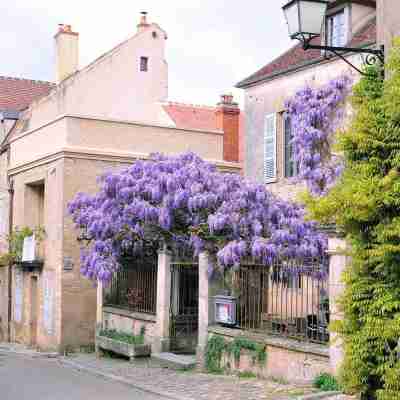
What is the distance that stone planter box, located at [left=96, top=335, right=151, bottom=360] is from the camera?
17.5 meters

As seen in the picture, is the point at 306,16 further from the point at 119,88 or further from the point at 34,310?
the point at 119,88

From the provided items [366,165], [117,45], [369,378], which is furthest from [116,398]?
[117,45]

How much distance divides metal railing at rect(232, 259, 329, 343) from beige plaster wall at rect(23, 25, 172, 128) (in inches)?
550

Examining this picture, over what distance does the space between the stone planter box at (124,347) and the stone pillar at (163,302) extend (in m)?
0.27

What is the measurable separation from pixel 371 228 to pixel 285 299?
4.54m

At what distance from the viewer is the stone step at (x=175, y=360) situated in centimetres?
1559

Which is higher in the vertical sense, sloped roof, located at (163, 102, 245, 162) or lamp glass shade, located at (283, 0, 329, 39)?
sloped roof, located at (163, 102, 245, 162)

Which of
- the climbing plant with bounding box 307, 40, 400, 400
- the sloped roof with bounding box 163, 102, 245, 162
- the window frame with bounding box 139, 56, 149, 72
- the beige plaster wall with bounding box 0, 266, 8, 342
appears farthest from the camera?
the sloped roof with bounding box 163, 102, 245, 162

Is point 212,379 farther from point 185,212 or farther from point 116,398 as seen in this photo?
point 185,212

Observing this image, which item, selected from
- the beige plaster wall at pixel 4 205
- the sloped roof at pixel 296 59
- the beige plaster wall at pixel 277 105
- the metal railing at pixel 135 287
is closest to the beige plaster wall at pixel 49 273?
the beige plaster wall at pixel 4 205

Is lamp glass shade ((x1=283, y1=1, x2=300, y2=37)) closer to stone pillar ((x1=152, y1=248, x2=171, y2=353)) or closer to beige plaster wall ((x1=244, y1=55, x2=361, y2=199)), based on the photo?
stone pillar ((x1=152, y1=248, x2=171, y2=353))

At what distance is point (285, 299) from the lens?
1367 centimetres

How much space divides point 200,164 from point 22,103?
52.6 feet

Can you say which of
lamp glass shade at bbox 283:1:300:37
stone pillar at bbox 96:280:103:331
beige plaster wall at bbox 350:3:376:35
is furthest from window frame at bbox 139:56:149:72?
lamp glass shade at bbox 283:1:300:37
